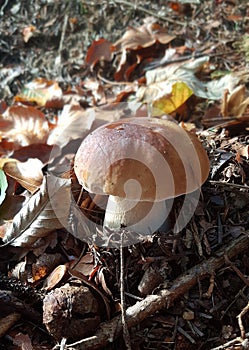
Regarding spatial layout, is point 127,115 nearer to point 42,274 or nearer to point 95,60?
point 95,60

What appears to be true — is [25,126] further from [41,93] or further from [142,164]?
[142,164]

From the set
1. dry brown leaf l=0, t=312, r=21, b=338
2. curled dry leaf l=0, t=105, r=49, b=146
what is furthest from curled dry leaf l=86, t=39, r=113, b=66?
dry brown leaf l=0, t=312, r=21, b=338

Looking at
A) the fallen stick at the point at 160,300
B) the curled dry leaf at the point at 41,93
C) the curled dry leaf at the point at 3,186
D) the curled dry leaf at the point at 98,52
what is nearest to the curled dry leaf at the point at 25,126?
the curled dry leaf at the point at 41,93

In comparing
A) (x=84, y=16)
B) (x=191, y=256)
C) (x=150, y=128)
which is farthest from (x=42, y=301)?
(x=84, y=16)

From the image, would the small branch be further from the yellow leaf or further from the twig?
the twig

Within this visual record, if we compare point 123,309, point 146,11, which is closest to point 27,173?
point 123,309

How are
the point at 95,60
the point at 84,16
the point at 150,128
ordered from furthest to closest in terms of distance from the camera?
the point at 84,16
the point at 95,60
the point at 150,128
